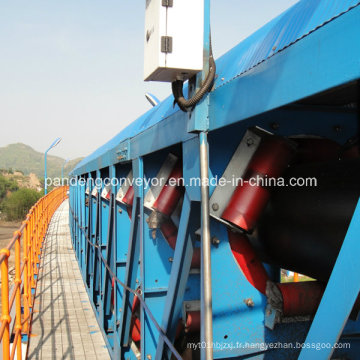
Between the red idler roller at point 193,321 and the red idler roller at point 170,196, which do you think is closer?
the red idler roller at point 193,321

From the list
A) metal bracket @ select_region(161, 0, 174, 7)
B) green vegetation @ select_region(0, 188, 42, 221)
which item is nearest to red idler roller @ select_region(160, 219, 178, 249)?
metal bracket @ select_region(161, 0, 174, 7)

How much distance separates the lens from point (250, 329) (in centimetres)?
229

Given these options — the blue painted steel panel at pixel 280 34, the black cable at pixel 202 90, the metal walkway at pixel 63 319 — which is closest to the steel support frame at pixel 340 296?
the blue painted steel panel at pixel 280 34

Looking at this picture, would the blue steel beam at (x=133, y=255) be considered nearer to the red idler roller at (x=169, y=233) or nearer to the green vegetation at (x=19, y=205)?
the red idler roller at (x=169, y=233)

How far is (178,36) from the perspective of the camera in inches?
70.0

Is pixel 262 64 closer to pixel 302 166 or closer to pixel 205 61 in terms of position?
pixel 205 61

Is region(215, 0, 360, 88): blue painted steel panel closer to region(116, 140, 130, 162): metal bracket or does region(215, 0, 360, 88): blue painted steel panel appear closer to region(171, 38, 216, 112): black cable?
region(171, 38, 216, 112): black cable

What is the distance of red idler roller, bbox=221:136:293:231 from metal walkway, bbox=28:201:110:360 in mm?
3902

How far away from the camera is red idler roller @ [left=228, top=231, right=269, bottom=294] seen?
2307 mm

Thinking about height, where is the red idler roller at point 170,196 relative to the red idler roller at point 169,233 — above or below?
above

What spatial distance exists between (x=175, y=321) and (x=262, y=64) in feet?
5.77

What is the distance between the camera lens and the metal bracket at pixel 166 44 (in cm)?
177

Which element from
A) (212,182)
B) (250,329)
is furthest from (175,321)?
(212,182)

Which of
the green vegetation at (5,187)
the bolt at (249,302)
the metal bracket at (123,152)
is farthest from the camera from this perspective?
the green vegetation at (5,187)
